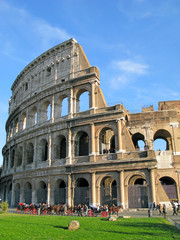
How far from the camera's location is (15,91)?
1565 inches

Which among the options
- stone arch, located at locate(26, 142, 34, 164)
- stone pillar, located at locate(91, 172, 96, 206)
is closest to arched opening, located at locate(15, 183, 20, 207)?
stone arch, located at locate(26, 142, 34, 164)

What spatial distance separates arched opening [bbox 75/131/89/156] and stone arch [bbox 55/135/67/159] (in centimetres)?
199

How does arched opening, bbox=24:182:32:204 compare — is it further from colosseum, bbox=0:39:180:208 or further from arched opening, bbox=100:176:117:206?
arched opening, bbox=100:176:117:206

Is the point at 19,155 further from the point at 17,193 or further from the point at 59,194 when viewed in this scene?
the point at 59,194

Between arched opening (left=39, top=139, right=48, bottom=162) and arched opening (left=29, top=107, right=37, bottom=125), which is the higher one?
arched opening (left=29, top=107, right=37, bottom=125)

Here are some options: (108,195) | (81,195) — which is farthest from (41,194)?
(108,195)

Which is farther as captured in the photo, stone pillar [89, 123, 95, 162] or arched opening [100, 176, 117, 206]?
stone pillar [89, 123, 95, 162]

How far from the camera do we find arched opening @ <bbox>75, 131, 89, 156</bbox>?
25.9 metres

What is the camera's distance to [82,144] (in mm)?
27062

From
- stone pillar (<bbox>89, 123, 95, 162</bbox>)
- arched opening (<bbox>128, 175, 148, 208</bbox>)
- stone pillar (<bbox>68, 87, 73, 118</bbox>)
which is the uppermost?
stone pillar (<bbox>68, 87, 73, 118</bbox>)

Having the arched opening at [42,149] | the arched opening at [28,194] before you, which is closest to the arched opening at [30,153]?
the arched opening at [42,149]

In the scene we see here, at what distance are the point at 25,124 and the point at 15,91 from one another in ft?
24.4

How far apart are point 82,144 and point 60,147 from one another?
109 inches

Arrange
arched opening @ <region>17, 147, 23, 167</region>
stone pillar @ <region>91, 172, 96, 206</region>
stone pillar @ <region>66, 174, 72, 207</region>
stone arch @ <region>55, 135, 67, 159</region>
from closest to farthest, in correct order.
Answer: stone pillar @ <region>91, 172, 96, 206</region>, stone pillar @ <region>66, 174, 72, 207</region>, stone arch @ <region>55, 135, 67, 159</region>, arched opening @ <region>17, 147, 23, 167</region>
